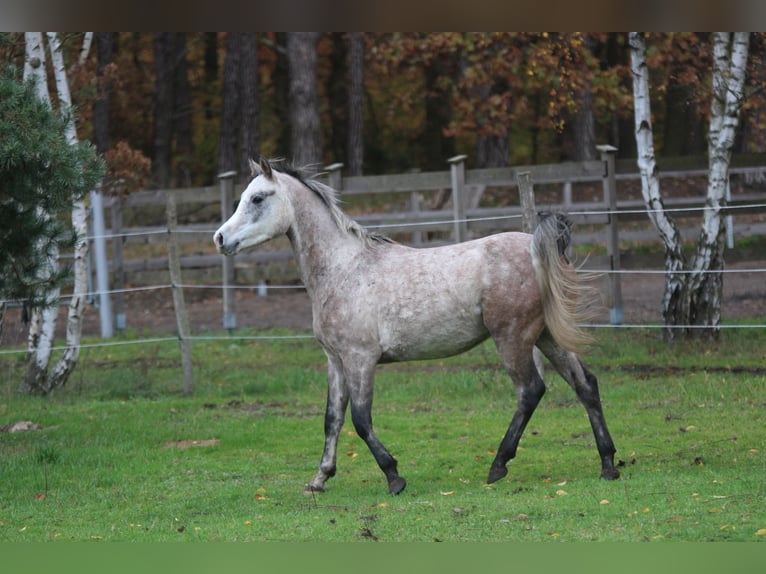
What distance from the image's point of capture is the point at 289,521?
6227mm

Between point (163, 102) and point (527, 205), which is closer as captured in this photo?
point (527, 205)

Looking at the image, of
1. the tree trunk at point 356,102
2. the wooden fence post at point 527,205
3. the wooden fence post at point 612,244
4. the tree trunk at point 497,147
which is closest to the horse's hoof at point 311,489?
the wooden fence post at point 527,205

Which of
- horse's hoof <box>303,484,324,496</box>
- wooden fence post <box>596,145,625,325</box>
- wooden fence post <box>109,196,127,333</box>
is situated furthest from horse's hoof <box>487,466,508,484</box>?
wooden fence post <box>109,196,127,333</box>

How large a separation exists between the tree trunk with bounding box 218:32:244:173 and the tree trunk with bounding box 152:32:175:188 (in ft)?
4.60

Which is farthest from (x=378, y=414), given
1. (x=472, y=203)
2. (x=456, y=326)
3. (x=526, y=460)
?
(x=472, y=203)

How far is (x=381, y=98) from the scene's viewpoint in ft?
91.4

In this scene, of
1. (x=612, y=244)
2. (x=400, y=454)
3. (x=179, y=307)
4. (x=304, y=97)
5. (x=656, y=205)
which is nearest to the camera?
(x=400, y=454)

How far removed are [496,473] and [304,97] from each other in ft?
46.6

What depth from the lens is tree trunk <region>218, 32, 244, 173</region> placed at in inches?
886

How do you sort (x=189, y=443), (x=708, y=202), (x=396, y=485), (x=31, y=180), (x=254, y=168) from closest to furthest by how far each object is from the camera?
(x=396, y=485) → (x=254, y=168) → (x=31, y=180) → (x=189, y=443) → (x=708, y=202)

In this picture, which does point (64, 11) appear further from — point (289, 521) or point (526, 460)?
point (526, 460)

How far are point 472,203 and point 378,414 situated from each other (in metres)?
8.90

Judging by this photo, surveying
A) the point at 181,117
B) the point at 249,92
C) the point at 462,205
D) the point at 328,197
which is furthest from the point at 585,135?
the point at 328,197

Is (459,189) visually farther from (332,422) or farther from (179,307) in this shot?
(332,422)
